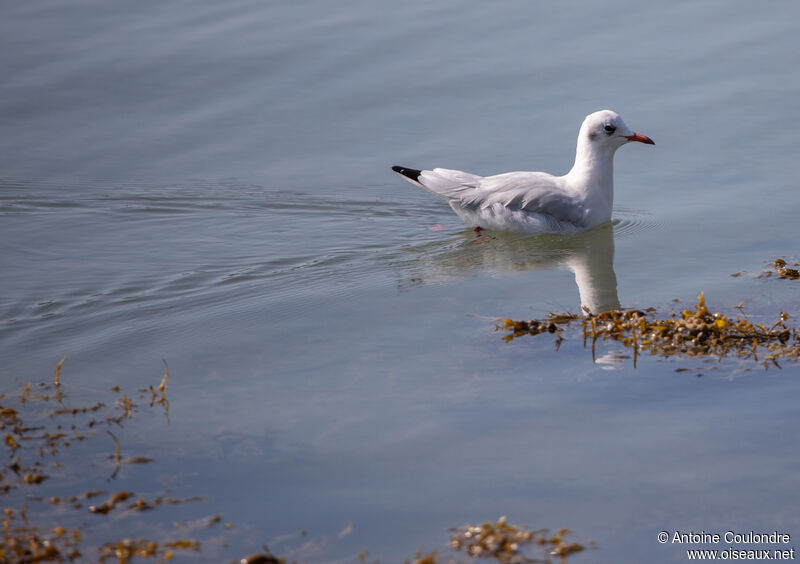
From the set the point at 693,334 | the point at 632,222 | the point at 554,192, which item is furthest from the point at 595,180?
the point at 693,334

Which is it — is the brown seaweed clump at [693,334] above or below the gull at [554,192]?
below

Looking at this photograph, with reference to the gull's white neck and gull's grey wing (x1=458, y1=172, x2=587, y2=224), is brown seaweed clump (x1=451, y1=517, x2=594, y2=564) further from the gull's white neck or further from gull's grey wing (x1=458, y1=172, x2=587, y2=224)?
the gull's white neck

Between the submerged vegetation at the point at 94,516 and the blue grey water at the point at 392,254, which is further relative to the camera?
the blue grey water at the point at 392,254

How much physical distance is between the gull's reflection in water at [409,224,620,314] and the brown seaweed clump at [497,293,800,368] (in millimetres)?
1054

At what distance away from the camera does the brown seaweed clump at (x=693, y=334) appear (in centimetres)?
639

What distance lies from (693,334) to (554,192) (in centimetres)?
324

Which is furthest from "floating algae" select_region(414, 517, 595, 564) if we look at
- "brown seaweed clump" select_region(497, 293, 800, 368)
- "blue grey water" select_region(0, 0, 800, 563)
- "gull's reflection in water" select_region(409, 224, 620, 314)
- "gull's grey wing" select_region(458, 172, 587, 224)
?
"gull's grey wing" select_region(458, 172, 587, 224)

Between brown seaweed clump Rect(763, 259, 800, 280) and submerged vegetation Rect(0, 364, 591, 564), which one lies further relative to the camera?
brown seaweed clump Rect(763, 259, 800, 280)

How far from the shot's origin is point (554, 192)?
31.2 ft

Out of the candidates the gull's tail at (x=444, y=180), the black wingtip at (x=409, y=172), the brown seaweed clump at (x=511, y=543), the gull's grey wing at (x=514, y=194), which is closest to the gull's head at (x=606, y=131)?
the gull's grey wing at (x=514, y=194)

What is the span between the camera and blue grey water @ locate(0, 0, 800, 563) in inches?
200

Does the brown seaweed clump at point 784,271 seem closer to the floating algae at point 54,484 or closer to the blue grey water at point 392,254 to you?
the blue grey water at point 392,254

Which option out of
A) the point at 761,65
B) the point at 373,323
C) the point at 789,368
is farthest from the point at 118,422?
the point at 761,65

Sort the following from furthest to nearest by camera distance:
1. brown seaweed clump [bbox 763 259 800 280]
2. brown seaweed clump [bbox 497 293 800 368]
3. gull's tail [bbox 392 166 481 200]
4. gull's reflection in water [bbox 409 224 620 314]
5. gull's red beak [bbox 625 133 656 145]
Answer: gull's tail [bbox 392 166 481 200]
gull's red beak [bbox 625 133 656 145]
gull's reflection in water [bbox 409 224 620 314]
brown seaweed clump [bbox 763 259 800 280]
brown seaweed clump [bbox 497 293 800 368]
